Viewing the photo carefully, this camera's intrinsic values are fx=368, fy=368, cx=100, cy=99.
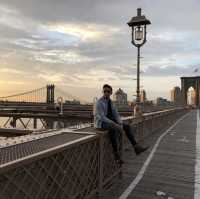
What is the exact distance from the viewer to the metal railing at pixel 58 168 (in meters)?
3.97

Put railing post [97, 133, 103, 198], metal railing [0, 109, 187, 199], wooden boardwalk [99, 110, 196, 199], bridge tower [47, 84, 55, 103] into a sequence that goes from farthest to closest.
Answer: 1. bridge tower [47, 84, 55, 103]
2. wooden boardwalk [99, 110, 196, 199]
3. railing post [97, 133, 103, 198]
4. metal railing [0, 109, 187, 199]

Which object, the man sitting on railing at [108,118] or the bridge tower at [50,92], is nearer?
the man sitting on railing at [108,118]

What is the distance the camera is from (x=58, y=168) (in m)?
4.99

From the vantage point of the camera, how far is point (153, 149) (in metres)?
13.5

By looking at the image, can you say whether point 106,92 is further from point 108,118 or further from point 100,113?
point 108,118

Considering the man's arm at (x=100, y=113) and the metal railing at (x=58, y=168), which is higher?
the man's arm at (x=100, y=113)

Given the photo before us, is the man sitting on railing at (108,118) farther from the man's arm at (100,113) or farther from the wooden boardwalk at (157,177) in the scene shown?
the wooden boardwalk at (157,177)

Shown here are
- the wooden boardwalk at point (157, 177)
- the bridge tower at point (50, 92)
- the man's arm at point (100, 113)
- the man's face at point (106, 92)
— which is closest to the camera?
the wooden boardwalk at point (157, 177)

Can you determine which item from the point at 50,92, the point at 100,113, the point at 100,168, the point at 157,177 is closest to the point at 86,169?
the point at 100,168

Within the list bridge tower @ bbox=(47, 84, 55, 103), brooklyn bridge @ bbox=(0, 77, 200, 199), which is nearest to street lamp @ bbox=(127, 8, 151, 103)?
brooklyn bridge @ bbox=(0, 77, 200, 199)

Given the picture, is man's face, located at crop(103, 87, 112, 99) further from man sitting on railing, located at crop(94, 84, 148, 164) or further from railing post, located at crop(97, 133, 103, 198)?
railing post, located at crop(97, 133, 103, 198)

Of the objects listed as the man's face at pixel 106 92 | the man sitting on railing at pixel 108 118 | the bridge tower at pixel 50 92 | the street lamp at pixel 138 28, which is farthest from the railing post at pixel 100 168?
the bridge tower at pixel 50 92

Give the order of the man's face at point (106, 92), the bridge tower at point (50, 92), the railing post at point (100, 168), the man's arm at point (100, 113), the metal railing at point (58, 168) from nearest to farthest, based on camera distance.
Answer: the metal railing at point (58, 168) → the railing post at point (100, 168) → the man's arm at point (100, 113) → the man's face at point (106, 92) → the bridge tower at point (50, 92)

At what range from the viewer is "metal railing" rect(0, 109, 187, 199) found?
3975 millimetres
